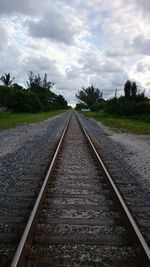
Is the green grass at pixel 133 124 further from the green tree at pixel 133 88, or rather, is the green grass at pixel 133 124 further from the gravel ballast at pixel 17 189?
the gravel ballast at pixel 17 189

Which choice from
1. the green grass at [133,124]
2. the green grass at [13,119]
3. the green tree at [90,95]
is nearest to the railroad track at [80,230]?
the green grass at [133,124]

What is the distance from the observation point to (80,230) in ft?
18.6

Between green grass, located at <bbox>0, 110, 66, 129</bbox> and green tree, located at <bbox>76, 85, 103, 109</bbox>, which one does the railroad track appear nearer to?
green grass, located at <bbox>0, 110, 66, 129</bbox>

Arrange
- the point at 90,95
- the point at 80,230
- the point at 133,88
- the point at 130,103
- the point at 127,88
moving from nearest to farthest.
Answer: the point at 80,230
the point at 130,103
the point at 133,88
the point at 127,88
the point at 90,95

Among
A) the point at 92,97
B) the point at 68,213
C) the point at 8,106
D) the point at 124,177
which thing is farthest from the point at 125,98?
the point at 92,97

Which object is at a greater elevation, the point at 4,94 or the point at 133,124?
the point at 4,94

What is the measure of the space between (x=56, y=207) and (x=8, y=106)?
59.7 meters

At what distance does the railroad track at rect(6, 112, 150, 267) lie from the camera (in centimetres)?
462

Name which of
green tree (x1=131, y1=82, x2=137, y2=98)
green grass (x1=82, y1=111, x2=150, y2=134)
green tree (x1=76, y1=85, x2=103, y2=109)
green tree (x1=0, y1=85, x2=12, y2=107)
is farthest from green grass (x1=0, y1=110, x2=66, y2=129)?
green tree (x1=76, y1=85, x2=103, y2=109)

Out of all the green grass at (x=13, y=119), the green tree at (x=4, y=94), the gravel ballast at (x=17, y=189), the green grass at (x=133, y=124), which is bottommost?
the green grass at (x=133, y=124)

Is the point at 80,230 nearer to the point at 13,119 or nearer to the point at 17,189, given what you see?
the point at 17,189

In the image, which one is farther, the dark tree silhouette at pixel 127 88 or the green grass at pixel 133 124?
the dark tree silhouette at pixel 127 88

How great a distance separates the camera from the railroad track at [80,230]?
15.1 feet

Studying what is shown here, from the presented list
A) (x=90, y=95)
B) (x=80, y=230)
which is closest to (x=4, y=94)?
(x=80, y=230)
